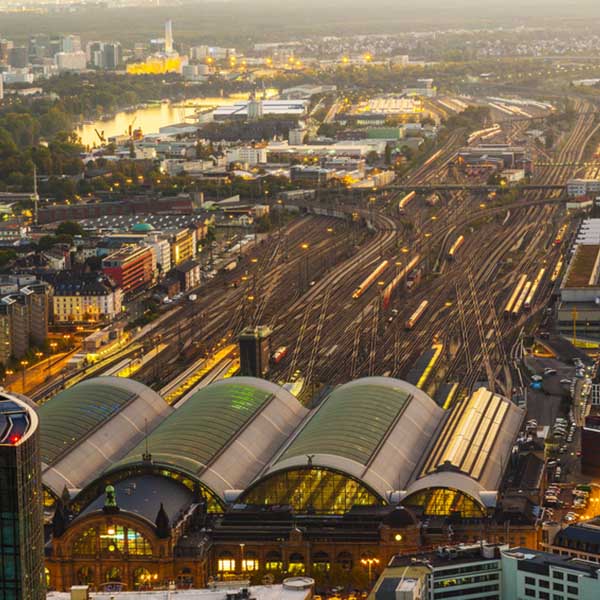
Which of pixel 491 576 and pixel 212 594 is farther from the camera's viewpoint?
pixel 491 576

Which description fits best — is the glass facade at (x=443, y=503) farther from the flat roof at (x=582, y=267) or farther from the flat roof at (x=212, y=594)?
the flat roof at (x=582, y=267)

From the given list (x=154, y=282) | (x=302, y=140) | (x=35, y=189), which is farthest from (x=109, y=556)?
(x=302, y=140)

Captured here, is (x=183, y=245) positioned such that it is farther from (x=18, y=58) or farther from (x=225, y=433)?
(x=18, y=58)

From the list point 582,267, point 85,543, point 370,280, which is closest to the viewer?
point 85,543

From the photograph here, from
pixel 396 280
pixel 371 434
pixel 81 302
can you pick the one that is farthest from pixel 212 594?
→ pixel 396 280

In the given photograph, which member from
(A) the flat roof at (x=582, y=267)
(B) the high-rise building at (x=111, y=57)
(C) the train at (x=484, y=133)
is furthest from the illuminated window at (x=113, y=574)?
(B) the high-rise building at (x=111, y=57)

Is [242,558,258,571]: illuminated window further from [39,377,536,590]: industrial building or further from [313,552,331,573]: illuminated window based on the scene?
[313,552,331,573]: illuminated window

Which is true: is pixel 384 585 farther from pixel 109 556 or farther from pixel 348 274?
pixel 348 274
